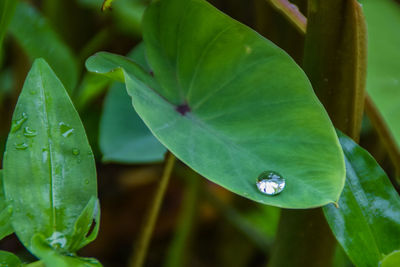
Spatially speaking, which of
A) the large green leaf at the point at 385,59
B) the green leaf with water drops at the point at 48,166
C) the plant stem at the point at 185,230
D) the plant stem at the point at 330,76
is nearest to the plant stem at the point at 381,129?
the plant stem at the point at 330,76

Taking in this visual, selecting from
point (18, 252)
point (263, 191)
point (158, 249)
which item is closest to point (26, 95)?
point (263, 191)

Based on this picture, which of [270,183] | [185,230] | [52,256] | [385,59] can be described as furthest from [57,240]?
[385,59]

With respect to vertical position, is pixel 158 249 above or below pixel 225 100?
below

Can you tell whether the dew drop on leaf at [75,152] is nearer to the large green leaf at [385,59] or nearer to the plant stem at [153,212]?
the plant stem at [153,212]

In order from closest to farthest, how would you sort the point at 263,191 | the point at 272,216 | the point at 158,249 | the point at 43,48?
the point at 263,191 < the point at 43,48 < the point at 272,216 < the point at 158,249

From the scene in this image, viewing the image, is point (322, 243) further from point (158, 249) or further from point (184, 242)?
point (158, 249)

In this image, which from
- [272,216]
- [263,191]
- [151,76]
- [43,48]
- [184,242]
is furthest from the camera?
[272,216]

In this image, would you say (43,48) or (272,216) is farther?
(272,216)
